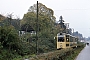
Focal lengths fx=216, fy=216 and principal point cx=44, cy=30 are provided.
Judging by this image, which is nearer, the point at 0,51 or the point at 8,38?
the point at 0,51

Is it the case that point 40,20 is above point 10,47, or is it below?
above

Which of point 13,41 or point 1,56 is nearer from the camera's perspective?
point 1,56

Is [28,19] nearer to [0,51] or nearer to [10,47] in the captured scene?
[10,47]

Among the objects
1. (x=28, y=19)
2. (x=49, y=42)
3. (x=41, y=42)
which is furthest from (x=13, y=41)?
(x=28, y=19)

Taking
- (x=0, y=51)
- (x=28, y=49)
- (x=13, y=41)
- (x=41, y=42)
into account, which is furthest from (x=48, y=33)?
(x=0, y=51)

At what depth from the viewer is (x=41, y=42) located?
43.0 metres

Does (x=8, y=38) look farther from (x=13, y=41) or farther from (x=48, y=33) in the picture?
(x=48, y=33)

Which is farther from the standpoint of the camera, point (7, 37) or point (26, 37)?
point (26, 37)

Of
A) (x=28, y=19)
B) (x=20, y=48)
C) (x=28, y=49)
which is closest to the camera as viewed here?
(x=20, y=48)

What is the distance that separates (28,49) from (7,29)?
19.8 feet

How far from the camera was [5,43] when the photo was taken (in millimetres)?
27188

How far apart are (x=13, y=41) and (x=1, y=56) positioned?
6188mm

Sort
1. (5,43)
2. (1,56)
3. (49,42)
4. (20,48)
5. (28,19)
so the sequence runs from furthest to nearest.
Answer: (28,19) → (49,42) → (20,48) → (5,43) → (1,56)

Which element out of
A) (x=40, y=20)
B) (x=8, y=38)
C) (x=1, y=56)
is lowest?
(x=1, y=56)
